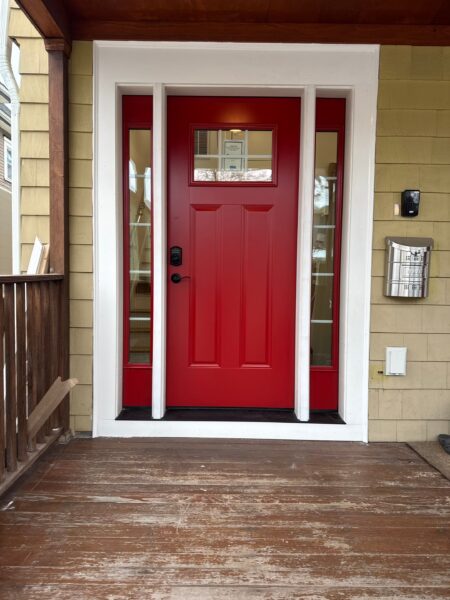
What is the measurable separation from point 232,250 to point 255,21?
4.36ft

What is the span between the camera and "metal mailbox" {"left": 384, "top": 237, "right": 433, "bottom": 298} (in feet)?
8.25

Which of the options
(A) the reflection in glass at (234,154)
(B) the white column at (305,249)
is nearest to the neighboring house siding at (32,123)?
(A) the reflection in glass at (234,154)

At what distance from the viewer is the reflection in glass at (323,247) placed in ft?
9.02

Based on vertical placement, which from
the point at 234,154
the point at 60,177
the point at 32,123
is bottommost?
the point at 60,177

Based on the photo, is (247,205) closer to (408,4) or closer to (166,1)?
(166,1)

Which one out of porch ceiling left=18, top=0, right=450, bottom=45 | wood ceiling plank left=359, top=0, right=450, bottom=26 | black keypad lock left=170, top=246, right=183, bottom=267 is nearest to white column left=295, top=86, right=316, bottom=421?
porch ceiling left=18, top=0, right=450, bottom=45

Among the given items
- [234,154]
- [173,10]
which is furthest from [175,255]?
[173,10]

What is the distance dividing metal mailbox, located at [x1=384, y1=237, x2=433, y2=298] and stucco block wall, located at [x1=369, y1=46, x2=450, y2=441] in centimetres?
6

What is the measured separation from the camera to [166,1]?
7.59 ft

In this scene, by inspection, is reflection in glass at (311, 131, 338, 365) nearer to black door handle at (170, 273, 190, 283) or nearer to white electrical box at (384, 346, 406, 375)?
white electrical box at (384, 346, 406, 375)

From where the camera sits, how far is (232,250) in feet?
9.15

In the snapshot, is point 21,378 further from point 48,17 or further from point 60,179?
point 48,17

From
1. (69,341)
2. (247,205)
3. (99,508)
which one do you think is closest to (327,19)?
(247,205)

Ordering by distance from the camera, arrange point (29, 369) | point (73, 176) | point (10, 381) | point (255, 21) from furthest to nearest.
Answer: point (73, 176)
point (255, 21)
point (29, 369)
point (10, 381)
